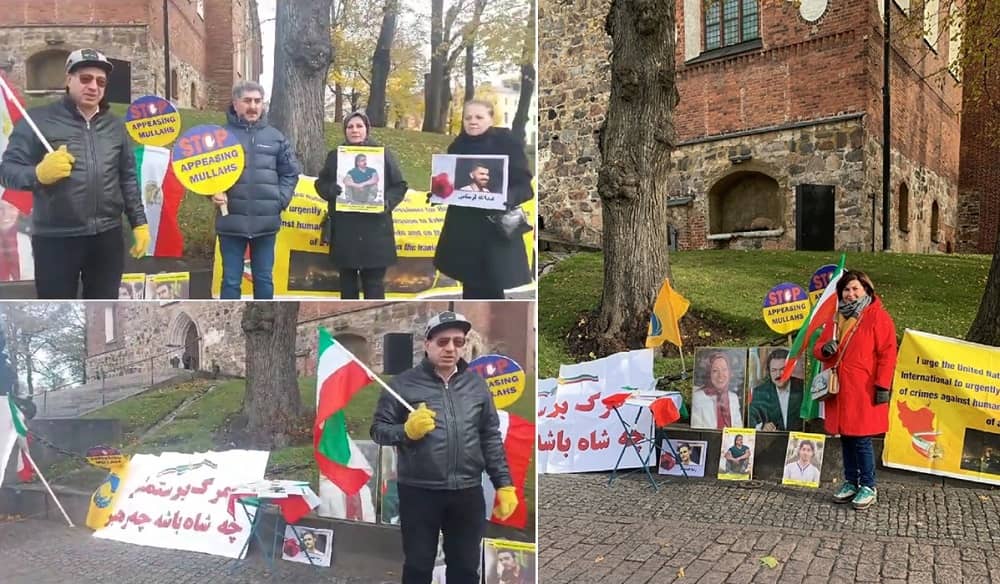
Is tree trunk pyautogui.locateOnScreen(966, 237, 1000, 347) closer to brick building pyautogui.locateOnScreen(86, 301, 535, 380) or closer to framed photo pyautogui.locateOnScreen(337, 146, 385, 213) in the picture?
brick building pyautogui.locateOnScreen(86, 301, 535, 380)

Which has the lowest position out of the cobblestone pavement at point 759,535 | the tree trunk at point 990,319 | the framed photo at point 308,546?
the cobblestone pavement at point 759,535

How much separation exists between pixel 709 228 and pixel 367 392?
58.4 feet

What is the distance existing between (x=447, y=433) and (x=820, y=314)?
459 centimetres

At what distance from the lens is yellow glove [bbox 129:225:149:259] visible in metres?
3.34

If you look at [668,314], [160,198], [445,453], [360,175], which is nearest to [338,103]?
[360,175]

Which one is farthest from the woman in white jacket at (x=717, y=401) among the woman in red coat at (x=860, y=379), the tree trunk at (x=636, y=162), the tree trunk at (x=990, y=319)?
the tree trunk at (x=990, y=319)

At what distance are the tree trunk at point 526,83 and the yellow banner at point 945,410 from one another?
5.10 metres

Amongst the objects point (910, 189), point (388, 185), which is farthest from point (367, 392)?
point (910, 189)

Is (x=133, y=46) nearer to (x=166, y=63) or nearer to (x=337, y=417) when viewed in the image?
(x=166, y=63)

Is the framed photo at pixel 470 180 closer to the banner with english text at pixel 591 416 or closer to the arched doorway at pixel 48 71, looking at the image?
the arched doorway at pixel 48 71

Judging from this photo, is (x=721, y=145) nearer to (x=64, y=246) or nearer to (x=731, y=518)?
(x=731, y=518)

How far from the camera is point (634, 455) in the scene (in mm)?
7773

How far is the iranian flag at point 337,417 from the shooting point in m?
3.40

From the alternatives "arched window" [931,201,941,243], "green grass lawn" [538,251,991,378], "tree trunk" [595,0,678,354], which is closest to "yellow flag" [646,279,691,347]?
"green grass lawn" [538,251,991,378]
